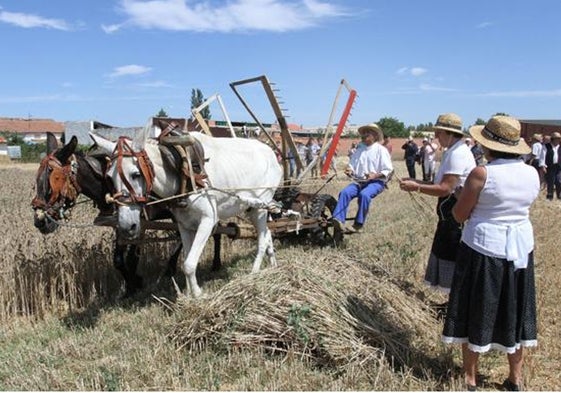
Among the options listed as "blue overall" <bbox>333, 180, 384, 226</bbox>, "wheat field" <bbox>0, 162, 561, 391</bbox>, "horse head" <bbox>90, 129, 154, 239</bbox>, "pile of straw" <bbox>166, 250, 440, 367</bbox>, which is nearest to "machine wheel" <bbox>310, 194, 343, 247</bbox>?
"blue overall" <bbox>333, 180, 384, 226</bbox>

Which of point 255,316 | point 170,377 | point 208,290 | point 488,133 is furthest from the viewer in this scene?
point 208,290

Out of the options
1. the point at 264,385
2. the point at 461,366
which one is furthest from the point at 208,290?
the point at 461,366

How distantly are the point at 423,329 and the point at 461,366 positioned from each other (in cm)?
58

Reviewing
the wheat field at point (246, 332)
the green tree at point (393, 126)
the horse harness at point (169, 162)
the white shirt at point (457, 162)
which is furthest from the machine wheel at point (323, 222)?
the green tree at point (393, 126)

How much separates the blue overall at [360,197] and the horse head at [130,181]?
11.3 ft

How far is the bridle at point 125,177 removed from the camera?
192 inches

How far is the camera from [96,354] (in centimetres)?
458

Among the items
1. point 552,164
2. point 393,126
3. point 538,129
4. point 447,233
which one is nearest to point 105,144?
point 447,233

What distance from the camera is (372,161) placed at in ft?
25.6

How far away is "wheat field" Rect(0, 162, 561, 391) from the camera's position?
391 cm

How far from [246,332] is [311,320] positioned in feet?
1.76

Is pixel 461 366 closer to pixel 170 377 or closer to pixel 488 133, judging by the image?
pixel 488 133

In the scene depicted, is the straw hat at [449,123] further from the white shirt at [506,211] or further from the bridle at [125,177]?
the bridle at [125,177]

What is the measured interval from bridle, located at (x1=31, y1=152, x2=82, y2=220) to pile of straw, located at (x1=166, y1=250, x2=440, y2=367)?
1.64m
